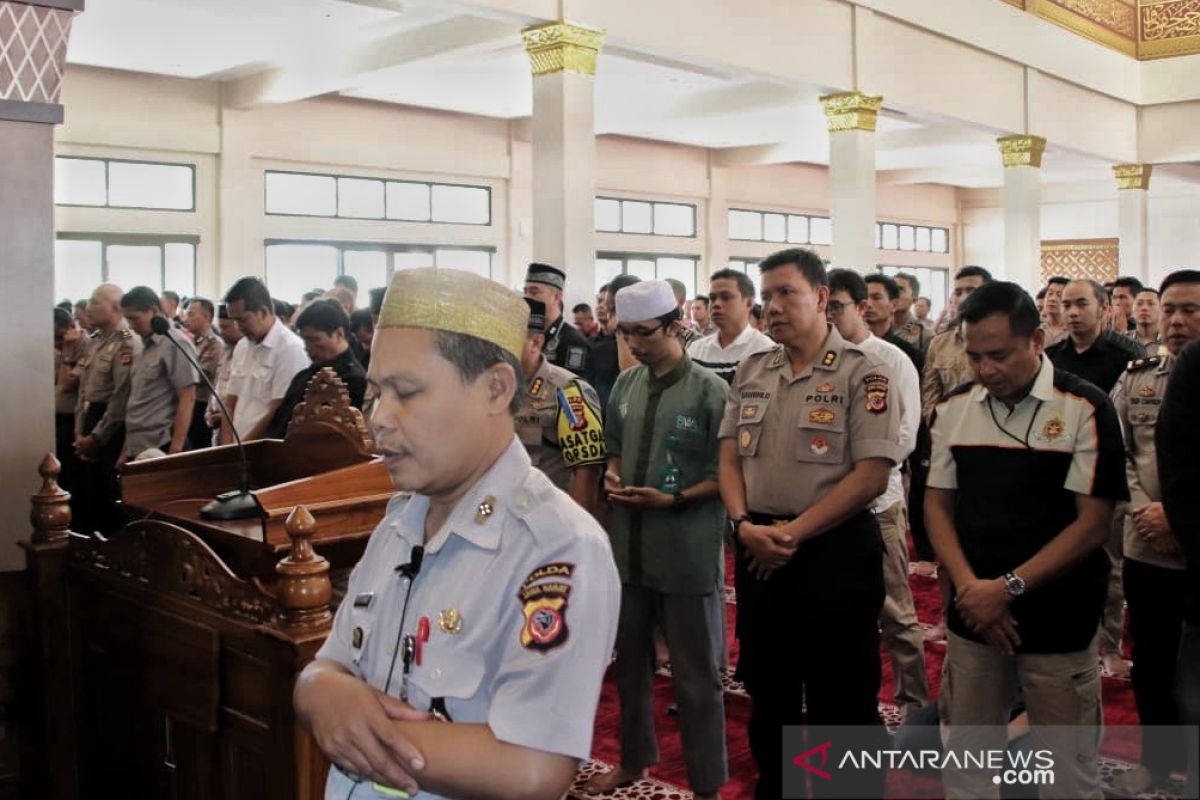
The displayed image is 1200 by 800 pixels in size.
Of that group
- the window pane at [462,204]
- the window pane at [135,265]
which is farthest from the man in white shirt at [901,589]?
the window pane at [462,204]

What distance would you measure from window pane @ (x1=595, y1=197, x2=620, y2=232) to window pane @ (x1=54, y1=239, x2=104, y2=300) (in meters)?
6.22

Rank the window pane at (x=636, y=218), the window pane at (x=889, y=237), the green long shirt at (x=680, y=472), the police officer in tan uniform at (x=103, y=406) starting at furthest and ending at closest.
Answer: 1. the window pane at (x=889, y=237)
2. the window pane at (x=636, y=218)
3. the police officer in tan uniform at (x=103, y=406)
4. the green long shirt at (x=680, y=472)

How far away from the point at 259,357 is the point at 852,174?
6900 millimetres

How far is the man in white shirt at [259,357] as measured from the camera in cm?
471

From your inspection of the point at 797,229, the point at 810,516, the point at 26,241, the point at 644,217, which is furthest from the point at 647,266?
the point at 810,516

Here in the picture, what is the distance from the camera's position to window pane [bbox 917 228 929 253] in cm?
2023

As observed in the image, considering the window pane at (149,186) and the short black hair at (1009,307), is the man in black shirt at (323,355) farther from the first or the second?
the window pane at (149,186)

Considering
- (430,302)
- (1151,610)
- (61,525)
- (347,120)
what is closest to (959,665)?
(1151,610)

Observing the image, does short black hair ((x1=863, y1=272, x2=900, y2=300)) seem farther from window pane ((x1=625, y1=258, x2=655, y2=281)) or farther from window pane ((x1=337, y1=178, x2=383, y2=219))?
window pane ((x1=625, y1=258, x2=655, y2=281))

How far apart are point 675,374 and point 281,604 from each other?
4.60 feet

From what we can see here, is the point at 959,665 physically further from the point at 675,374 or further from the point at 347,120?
the point at 347,120

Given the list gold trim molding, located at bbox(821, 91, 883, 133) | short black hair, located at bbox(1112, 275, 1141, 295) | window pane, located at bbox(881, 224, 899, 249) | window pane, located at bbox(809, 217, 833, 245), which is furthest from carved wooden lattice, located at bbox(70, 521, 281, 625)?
window pane, located at bbox(881, 224, 899, 249)

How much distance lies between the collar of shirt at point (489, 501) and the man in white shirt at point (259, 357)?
3.42 meters

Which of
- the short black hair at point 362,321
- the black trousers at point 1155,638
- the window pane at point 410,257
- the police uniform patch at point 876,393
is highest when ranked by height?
the window pane at point 410,257
